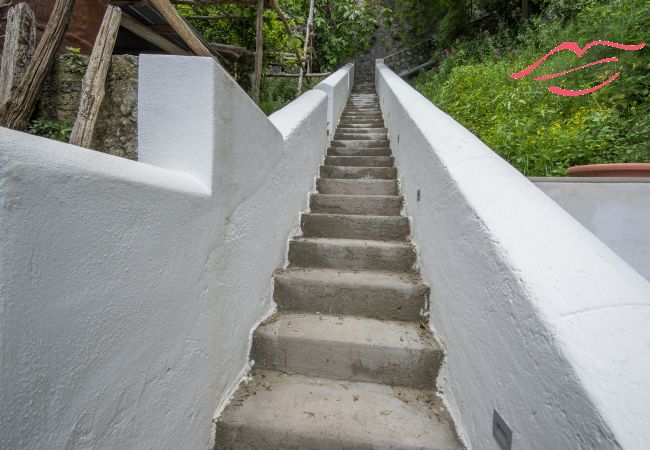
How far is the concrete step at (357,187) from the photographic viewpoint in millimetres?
3084

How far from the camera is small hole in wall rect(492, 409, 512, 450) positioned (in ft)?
3.07

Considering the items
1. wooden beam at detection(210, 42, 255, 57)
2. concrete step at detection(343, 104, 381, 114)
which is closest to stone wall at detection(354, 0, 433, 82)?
concrete step at detection(343, 104, 381, 114)

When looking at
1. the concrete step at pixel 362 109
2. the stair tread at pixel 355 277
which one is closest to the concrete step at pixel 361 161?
the stair tread at pixel 355 277

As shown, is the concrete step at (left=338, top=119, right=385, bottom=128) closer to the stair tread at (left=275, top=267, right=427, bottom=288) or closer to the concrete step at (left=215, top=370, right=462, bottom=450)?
the stair tread at (left=275, top=267, right=427, bottom=288)

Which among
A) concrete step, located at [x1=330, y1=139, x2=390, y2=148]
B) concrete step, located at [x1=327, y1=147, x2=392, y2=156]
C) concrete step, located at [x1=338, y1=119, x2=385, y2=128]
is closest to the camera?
concrete step, located at [x1=327, y1=147, x2=392, y2=156]

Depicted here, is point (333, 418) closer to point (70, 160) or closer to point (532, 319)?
point (532, 319)

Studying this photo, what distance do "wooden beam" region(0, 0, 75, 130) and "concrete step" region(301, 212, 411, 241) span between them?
5.71 feet

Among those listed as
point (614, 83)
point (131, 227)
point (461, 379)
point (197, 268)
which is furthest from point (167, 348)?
point (614, 83)

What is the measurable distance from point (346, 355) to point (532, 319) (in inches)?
40.6

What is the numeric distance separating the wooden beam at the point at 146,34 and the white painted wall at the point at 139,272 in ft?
9.25

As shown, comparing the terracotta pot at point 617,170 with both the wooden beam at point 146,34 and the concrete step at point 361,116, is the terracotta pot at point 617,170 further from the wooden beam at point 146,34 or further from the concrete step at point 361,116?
the wooden beam at point 146,34

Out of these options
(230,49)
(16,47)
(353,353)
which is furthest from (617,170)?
(230,49)

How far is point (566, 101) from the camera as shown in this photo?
3680 millimetres

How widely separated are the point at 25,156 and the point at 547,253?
1.27m
